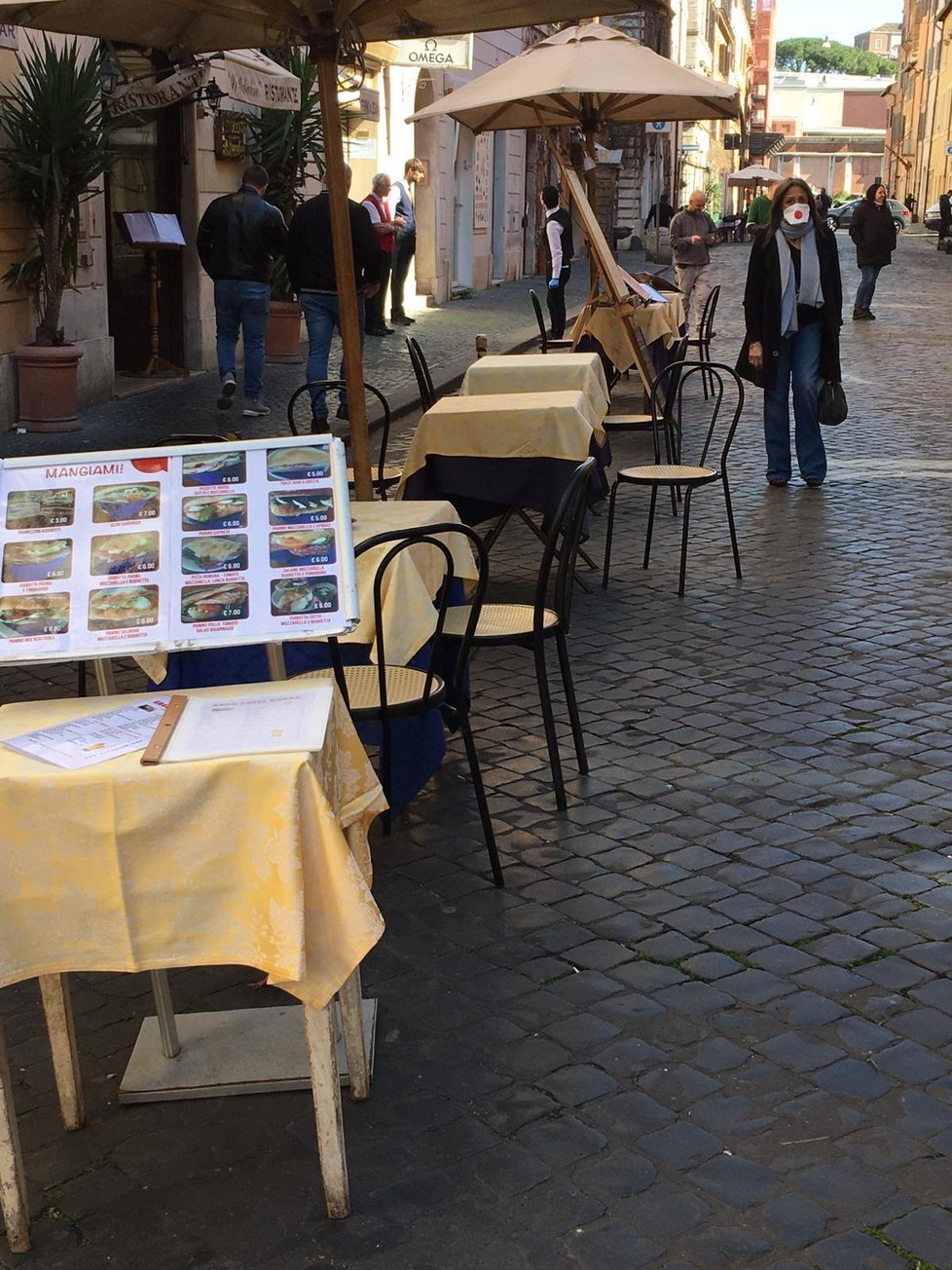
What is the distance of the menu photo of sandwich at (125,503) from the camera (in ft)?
10.1

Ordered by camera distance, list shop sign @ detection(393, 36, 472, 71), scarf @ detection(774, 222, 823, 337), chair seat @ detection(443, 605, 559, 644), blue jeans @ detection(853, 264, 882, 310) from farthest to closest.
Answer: blue jeans @ detection(853, 264, 882, 310)
shop sign @ detection(393, 36, 472, 71)
scarf @ detection(774, 222, 823, 337)
chair seat @ detection(443, 605, 559, 644)

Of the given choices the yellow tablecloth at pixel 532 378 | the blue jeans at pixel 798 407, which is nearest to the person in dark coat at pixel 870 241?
the blue jeans at pixel 798 407

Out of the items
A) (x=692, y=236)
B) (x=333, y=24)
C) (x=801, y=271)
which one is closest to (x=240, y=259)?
(x=801, y=271)

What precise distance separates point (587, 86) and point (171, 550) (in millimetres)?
7400

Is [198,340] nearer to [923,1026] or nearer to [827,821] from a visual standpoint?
[827,821]

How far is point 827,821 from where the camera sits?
4.60m

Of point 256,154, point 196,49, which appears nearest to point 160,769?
point 196,49

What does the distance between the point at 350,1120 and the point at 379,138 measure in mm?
19859

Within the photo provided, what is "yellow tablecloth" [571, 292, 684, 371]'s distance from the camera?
440 inches

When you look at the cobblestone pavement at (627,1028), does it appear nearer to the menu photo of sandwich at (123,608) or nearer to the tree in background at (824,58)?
the menu photo of sandwich at (123,608)

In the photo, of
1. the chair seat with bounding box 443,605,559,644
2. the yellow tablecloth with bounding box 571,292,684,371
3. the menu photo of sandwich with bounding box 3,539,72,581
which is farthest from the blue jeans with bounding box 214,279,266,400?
the menu photo of sandwich with bounding box 3,539,72,581

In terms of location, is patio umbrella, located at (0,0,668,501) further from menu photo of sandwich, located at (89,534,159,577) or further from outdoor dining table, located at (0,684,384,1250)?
outdoor dining table, located at (0,684,384,1250)

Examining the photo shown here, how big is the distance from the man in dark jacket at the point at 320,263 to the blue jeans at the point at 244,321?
480 mm

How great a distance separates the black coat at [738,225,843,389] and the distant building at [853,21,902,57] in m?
178
